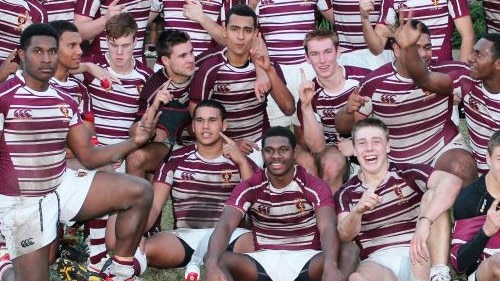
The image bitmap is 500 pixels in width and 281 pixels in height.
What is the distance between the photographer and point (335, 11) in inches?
531

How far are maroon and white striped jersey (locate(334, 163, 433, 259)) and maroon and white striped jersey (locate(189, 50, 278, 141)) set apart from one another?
72.2 inches

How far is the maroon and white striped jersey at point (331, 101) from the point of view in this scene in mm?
12383

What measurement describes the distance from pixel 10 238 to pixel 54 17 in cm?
342

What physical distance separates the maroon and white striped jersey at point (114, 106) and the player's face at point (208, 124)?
91 centimetres

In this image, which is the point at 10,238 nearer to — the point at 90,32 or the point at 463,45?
the point at 90,32

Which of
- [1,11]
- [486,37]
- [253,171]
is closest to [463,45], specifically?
[486,37]

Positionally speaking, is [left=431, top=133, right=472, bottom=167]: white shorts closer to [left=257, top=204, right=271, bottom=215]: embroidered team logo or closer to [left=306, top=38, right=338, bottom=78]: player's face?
[left=306, top=38, right=338, bottom=78]: player's face

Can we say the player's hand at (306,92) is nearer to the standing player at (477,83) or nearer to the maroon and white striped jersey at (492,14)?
the standing player at (477,83)

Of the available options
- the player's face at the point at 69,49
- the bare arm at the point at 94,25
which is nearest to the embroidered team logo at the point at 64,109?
the player's face at the point at 69,49

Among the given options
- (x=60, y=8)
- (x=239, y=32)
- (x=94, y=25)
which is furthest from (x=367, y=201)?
(x=60, y=8)

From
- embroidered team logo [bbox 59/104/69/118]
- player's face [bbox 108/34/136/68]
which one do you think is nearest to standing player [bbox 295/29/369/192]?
player's face [bbox 108/34/136/68]

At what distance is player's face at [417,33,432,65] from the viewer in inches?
469

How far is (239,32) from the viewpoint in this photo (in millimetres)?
12391

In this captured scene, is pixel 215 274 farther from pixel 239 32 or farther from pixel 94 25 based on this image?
pixel 94 25
